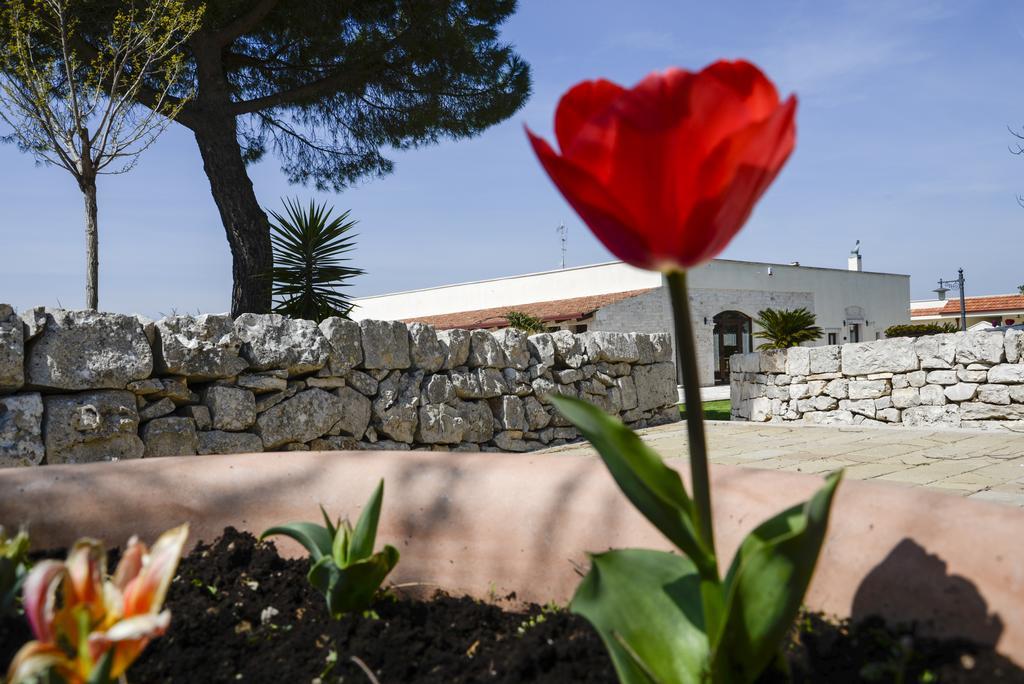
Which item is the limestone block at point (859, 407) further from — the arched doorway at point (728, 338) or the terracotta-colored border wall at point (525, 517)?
the arched doorway at point (728, 338)

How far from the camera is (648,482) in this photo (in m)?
0.57

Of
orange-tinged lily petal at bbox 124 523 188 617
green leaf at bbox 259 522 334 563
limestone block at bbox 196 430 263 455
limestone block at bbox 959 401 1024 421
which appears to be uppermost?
orange-tinged lily petal at bbox 124 523 188 617

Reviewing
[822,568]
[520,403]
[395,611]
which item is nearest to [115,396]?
[520,403]

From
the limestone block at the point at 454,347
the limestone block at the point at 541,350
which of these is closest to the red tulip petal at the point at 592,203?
the limestone block at the point at 454,347

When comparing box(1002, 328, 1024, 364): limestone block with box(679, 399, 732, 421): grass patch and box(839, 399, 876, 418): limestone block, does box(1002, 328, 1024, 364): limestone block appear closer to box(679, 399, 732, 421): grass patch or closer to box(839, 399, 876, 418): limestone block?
box(839, 399, 876, 418): limestone block

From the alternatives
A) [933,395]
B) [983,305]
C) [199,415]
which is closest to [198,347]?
[199,415]

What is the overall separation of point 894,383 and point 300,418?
607 cm

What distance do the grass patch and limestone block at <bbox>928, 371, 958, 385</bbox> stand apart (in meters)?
2.48

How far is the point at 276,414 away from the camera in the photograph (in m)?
4.94

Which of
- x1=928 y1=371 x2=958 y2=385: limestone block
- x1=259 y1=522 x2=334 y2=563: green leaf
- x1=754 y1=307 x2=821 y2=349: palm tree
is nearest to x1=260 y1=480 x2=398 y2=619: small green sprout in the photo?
x1=259 y1=522 x2=334 y2=563: green leaf

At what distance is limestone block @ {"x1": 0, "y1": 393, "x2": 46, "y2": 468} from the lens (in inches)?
147

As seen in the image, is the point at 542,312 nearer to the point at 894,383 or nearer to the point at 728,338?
the point at 728,338

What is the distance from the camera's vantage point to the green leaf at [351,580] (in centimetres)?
84

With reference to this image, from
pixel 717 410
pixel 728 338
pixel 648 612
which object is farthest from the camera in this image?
pixel 728 338
